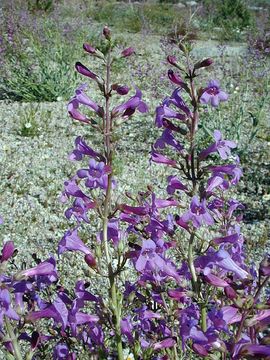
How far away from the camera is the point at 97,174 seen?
68.4 inches

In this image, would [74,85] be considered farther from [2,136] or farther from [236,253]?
[236,253]

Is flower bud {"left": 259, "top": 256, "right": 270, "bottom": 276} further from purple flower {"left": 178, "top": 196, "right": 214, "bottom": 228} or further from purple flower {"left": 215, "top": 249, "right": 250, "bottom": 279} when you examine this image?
purple flower {"left": 178, "top": 196, "right": 214, "bottom": 228}

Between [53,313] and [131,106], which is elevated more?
[131,106]

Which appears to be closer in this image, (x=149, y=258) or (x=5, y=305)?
(x=5, y=305)

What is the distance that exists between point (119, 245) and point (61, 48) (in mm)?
5964

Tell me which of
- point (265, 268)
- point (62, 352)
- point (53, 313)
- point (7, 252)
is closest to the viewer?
point (265, 268)

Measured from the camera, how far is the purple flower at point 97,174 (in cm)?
171

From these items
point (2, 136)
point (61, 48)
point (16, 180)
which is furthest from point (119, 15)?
point (16, 180)

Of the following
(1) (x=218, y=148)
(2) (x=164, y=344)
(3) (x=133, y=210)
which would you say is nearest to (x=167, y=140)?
→ (1) (x=218, y=148)

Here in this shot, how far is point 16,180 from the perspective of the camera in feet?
16.3

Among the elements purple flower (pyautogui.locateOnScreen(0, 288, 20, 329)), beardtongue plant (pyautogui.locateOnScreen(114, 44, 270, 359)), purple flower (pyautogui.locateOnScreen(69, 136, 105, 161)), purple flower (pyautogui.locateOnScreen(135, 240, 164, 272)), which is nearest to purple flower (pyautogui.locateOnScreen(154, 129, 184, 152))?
beardtongue plant (pyautogui.locateOnScreen(114, 44, 270, 359))

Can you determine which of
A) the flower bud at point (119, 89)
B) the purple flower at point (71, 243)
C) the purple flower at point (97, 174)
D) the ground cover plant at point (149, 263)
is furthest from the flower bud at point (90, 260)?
the flower bud at point (119, 89)

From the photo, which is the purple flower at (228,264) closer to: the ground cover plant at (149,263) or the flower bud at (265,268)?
the ground cover plant at (149,263)

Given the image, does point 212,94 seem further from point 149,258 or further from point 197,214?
point 149,258
